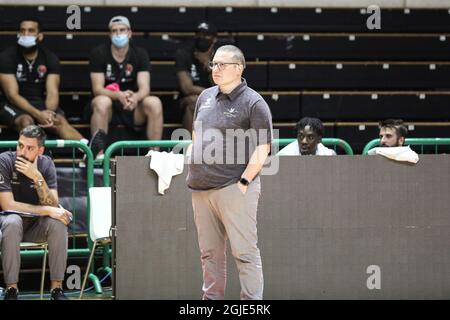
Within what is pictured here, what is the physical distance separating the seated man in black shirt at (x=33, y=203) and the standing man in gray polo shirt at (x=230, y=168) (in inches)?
71.0

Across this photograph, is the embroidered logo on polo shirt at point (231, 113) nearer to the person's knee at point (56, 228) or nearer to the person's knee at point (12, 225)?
the person's knee at point (56, 228)

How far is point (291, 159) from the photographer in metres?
8.00

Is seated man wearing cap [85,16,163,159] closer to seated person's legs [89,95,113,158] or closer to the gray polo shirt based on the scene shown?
seated person's legs [89,95,113,158]

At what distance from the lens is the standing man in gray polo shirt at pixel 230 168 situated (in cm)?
673

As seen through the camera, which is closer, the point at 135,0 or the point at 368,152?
the point at 368,152

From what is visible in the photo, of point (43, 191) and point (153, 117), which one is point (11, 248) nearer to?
point (43, 191)

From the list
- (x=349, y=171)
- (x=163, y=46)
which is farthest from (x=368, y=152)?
(x=163, y=46)

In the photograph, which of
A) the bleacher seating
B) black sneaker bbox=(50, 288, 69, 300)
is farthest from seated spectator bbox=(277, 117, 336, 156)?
the bleacher seating

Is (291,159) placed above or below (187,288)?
above

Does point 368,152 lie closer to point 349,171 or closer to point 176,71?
point 349,171

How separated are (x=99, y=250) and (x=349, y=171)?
8.69 ft

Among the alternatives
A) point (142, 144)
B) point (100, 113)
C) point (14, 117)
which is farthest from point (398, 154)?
point (14, 117)

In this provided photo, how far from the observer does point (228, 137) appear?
679 centimetres

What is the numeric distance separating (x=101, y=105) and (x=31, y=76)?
0.92 meters
